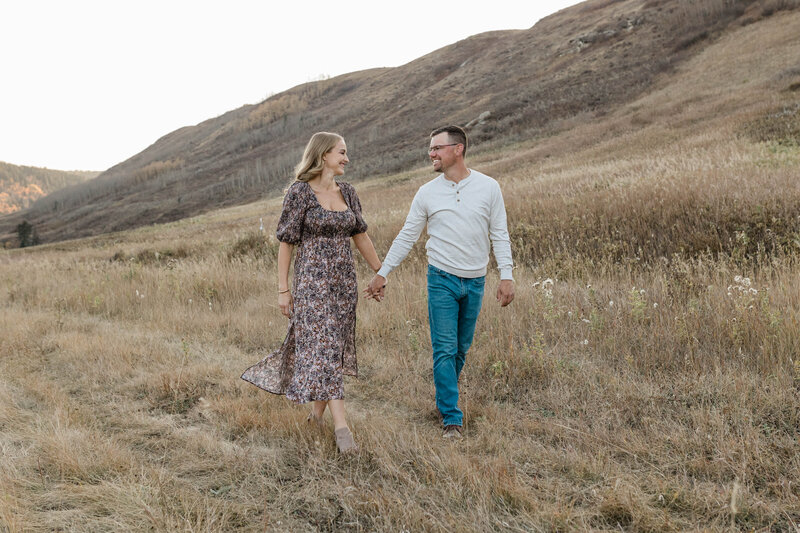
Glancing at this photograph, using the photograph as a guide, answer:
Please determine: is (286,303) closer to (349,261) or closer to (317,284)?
(317,284)

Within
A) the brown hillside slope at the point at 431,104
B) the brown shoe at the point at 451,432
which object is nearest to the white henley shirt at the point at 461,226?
the brown shoe at the point at 451,432

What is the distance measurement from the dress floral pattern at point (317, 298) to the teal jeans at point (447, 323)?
63 centimetres

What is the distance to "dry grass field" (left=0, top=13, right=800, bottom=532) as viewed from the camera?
260cm

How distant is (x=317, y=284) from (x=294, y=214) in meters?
0.53

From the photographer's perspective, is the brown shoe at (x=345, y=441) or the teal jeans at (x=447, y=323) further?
the teal jeans at (x=447, y=323)

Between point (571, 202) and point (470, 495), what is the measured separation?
26.5 ft

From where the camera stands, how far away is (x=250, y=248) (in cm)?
1252

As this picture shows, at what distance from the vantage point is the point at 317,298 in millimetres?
3596

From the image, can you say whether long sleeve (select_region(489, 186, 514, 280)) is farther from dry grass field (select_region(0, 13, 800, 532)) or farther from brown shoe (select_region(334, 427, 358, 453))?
brown shoe (select_region(334, 427, 358, 453))

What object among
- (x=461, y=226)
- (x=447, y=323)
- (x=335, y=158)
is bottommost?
(x=447, y=323)

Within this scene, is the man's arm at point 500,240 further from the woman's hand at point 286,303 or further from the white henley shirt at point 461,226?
the woman's hand at point 286,303

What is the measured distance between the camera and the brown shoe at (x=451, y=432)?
349 cm

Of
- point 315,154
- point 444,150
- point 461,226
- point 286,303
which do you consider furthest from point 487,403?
point 315,154

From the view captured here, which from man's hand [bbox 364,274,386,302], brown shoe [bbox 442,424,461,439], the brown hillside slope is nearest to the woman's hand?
man's hand [bbox 364,274,386,302]
